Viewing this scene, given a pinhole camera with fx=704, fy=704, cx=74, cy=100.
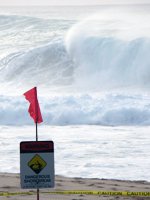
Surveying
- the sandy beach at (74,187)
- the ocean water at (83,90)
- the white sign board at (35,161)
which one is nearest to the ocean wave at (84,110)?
the ocean water at (83,90)

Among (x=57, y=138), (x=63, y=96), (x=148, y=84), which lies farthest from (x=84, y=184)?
(x=148, y=84)

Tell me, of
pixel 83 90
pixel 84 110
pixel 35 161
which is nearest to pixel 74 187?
pixel 35 161

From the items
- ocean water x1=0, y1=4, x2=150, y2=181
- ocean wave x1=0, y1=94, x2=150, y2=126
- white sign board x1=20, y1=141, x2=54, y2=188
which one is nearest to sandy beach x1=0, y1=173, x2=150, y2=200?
ocean water x1=0, y1=4, x2=150, y2=181

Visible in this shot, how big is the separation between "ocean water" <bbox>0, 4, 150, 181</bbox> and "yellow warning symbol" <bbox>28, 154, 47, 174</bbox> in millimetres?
4705

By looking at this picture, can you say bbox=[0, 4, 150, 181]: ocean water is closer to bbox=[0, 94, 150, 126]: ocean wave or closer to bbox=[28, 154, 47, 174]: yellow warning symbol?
bbox=[0, 94, 150, 126]: ocean wave

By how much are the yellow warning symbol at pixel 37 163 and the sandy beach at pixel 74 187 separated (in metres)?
2.24

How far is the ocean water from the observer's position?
14578mm

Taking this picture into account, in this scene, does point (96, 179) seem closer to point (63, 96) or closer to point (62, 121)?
point (62, 121)

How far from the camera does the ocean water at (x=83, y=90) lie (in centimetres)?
1458

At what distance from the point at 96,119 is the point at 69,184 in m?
9.14

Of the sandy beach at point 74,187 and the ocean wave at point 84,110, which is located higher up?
the ocean wave at point 84,110

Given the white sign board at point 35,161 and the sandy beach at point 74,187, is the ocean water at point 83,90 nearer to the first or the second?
the sandy beach at point 74,187

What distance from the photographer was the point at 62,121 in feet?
67.5

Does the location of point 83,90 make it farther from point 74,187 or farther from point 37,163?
point 37,163
